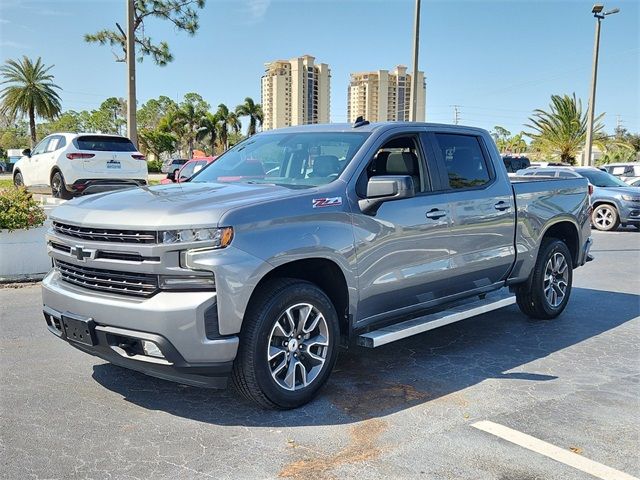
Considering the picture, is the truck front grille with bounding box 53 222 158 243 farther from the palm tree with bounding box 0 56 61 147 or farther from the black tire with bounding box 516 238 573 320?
the palm tree with bounding box 0 56 61 147

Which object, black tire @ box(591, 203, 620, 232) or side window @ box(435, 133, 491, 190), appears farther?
black tire @ box(591, 203, 620, 232)

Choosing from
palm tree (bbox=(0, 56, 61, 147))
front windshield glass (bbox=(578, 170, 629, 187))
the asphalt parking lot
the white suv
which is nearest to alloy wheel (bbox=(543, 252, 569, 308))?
the asphalt parking lot

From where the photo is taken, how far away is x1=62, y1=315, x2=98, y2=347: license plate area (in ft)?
12.1

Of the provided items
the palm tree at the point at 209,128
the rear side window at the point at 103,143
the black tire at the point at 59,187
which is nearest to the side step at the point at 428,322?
the rear side window at the point at 103,143

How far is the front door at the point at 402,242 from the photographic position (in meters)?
4.40

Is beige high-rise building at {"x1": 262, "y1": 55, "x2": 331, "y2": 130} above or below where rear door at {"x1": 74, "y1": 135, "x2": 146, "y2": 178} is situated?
above

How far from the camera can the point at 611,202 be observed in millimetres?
15539

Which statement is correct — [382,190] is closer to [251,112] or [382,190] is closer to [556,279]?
[556,279]

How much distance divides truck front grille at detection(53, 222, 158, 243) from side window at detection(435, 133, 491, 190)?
2.74 meters

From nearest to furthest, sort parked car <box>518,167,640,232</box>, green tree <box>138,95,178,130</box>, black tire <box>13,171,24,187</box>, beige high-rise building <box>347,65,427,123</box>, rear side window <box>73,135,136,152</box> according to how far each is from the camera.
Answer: rear side window <box>73,135,136,152</box> < black tire <box>13,171,24,187</box> < parked car <box>518,167,640,232</box> < beige high-rise building <box>347,65,427,123</box> < green tree <box>138,95,178,130</box>

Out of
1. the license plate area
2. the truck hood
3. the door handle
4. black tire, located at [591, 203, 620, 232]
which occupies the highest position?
the truck hood

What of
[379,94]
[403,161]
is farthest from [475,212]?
[379,94]

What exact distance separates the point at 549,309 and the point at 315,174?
11.0 ft

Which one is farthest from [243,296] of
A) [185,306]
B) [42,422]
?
[42,422]
